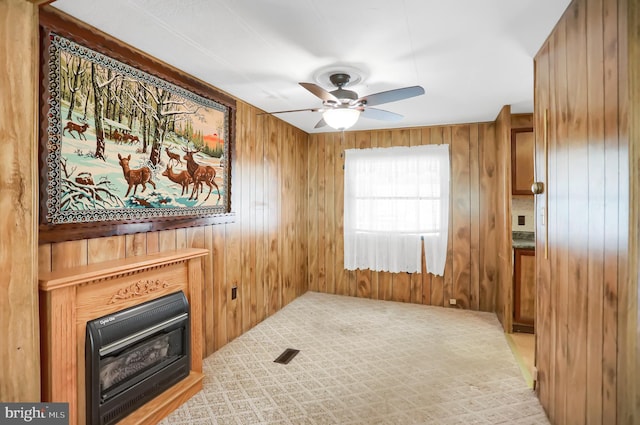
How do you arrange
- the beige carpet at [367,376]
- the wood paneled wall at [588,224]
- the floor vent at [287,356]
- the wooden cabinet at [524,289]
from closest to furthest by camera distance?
1. the wood paneled wall at [588,224]
2. the beige carpet at [367,376]
3. the floor vent at [287,356]
4. the wooden cabinet at [524,289]

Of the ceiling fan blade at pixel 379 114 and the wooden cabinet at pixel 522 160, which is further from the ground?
the ceiling fan blade at pixel 379 114

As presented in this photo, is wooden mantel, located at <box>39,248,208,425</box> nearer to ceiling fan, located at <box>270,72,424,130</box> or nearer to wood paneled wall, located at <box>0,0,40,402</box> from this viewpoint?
wood paneled wall, located at <box>0,0,40,402</box>

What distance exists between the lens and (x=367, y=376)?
8.31 feet

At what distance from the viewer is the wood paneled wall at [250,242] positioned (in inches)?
86.3

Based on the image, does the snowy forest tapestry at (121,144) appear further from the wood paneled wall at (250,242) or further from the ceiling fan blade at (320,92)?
the ceiling fan blade at (320,92)

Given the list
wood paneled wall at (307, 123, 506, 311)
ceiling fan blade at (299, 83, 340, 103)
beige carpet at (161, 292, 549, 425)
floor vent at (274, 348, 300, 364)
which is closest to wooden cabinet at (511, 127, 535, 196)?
wood paneled wall at (307, 123, 506, 311)

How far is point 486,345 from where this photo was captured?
121 inches

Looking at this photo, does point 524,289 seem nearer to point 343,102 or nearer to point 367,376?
point 367,376

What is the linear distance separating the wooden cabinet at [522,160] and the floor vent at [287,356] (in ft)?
9.55

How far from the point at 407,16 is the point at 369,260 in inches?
129

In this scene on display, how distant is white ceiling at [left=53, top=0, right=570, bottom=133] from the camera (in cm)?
170

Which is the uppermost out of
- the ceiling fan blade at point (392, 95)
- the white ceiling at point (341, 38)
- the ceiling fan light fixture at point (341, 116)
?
the white ceiling at point (341, 38)

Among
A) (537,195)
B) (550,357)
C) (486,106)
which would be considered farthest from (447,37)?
(550,357)
